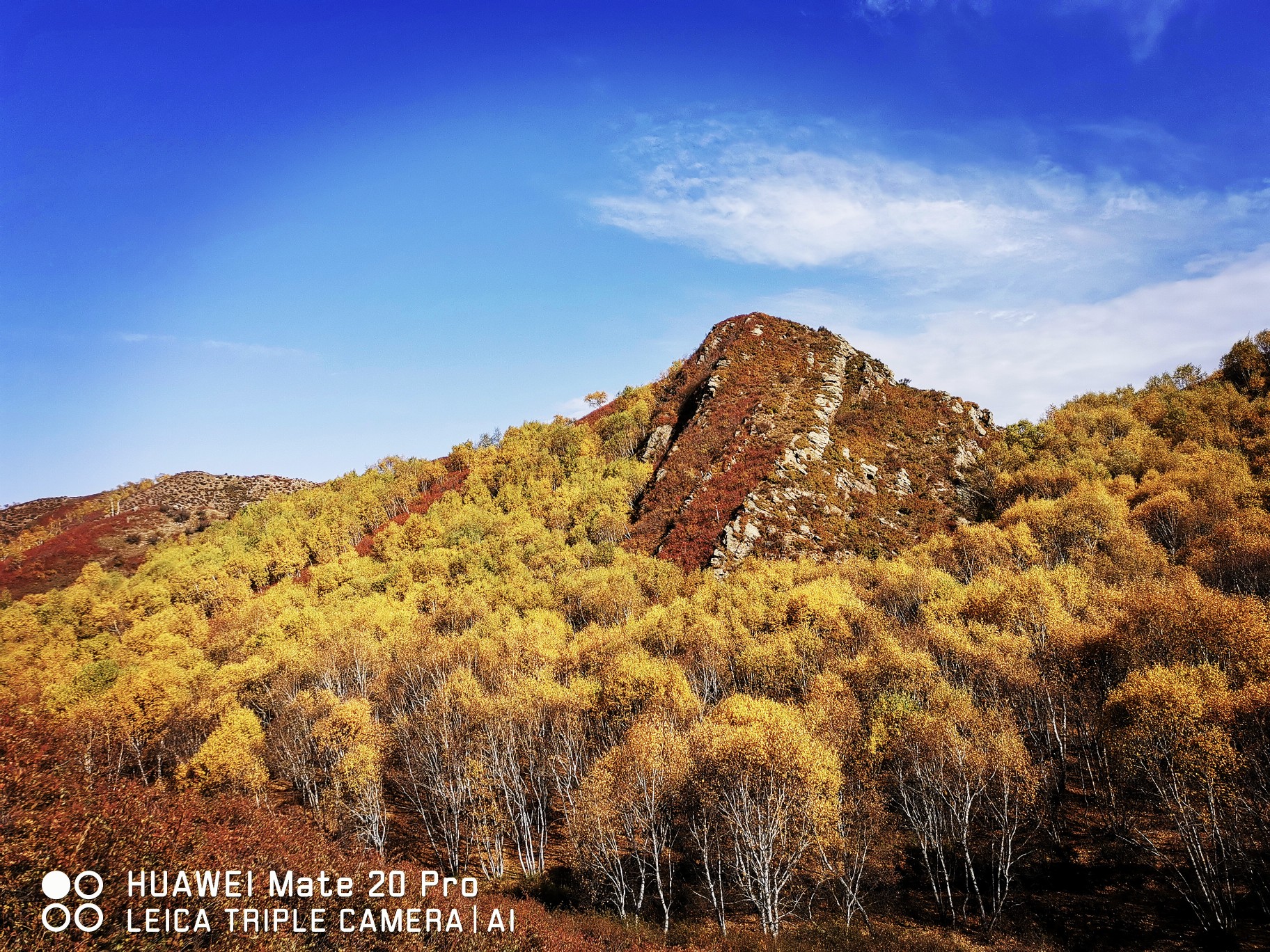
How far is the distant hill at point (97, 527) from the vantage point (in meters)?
Result: 132

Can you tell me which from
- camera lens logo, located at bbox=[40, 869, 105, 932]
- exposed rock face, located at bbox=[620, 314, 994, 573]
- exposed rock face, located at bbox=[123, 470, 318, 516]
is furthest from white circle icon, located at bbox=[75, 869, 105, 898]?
exposed rock face, located at bbox=[123, 470, 318, 516]

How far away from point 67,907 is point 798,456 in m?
97.4

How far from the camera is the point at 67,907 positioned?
54.5 ft

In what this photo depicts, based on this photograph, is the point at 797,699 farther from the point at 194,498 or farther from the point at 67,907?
the point at 194,498

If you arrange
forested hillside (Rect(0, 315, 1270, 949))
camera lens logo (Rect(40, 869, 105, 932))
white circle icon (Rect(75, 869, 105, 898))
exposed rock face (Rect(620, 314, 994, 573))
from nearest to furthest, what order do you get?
camera lens logo (Rect(40, 869, 105, 932)) → white circle icon (Rect(75, 869, 105, 898)) → forested hillside (Rect(0, 315, 1270, 949)) → exposed rock face (Rect(620, 314, 994, 573))

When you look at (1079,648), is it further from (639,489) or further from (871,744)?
(639,489)

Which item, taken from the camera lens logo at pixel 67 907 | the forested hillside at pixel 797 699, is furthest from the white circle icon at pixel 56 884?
the forested hillside at pixel 797 699

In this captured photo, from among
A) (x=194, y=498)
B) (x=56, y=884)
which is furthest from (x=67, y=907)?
(x=194, y=498)

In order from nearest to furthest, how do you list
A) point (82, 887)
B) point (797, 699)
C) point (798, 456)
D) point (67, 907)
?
point (67, 907) < point (82, 887) < point (797, 699) < point (798, 456)

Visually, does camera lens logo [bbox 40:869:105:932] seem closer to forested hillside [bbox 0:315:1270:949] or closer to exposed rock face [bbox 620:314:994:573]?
forested hillside [bbox 0:315:1270:949]

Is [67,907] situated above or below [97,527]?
below

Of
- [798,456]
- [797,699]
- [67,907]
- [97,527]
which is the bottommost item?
[797,699]

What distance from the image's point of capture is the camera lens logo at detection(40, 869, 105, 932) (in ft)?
52.7

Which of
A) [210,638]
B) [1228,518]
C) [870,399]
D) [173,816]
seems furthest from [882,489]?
[210,638]
